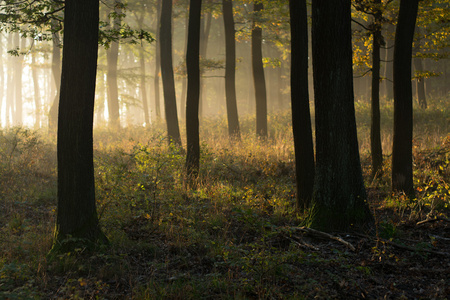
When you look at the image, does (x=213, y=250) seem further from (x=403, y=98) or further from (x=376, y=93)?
(x=376, y=93)

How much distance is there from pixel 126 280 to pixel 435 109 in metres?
20.4

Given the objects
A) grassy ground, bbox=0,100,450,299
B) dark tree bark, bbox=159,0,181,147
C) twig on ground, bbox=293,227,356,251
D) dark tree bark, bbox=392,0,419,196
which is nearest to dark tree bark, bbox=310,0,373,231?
twig on ground, bbox=293,227,356,251

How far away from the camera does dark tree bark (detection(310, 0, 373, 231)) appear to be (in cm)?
559

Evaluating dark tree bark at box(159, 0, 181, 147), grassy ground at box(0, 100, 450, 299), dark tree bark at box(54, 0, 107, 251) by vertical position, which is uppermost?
dark tree bark at box(159, 0, 181, 147)

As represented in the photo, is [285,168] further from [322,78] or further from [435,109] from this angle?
[435,109]

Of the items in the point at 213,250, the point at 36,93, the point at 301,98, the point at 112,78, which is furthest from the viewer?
the point at 36,93

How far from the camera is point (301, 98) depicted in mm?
7055

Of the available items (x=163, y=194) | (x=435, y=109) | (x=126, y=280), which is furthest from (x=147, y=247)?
(x=435, y=109)

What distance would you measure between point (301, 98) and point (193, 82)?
3.69 meters

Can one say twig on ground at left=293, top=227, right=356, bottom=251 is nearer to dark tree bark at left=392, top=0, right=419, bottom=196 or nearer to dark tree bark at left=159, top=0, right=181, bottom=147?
dark tree bark at left=392, top=0, right=419, bottom=196

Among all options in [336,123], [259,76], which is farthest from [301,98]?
[259,76]

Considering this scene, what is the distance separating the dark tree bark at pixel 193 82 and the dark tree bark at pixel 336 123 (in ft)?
14.8

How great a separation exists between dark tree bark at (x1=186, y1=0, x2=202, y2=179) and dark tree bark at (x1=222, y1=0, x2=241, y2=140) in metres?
6.33

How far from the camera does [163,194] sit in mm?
7633
